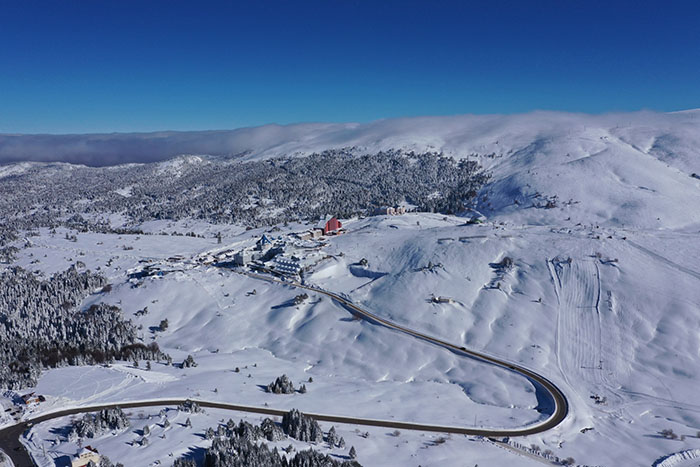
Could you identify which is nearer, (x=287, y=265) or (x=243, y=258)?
(x=287, y=265)

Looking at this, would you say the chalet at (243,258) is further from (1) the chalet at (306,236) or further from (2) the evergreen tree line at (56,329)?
(2) the evergreen tree line at (56,329)

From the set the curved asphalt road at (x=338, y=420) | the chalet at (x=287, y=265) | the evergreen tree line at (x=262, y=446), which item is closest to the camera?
the evergreen tree line at (x=262, y=446)

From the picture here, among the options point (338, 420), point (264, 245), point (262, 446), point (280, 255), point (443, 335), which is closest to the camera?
point (262, 446)

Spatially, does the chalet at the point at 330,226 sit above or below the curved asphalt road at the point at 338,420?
above

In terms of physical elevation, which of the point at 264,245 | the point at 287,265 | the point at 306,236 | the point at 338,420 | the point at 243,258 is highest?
the point at 306,236

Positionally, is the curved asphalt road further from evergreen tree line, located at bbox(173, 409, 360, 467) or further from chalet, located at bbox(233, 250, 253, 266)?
chalet, located at bbox(233, 250, 253, 266)

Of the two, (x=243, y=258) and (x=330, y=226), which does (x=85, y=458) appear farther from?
(x=330, y=226)

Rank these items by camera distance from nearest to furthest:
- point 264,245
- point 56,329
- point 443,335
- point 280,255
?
point 443,335 → point 56,329 → point 280,255 → point 264,245

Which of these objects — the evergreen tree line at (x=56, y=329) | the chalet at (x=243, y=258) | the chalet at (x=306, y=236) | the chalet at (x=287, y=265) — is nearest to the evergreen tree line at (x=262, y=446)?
the evergreen tree line at (x=56, y=329)

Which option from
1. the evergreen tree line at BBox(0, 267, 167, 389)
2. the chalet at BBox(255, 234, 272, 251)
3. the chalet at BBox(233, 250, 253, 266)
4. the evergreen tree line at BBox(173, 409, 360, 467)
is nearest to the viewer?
the evergreen tree line at BBox(173, 409, 360, 467)

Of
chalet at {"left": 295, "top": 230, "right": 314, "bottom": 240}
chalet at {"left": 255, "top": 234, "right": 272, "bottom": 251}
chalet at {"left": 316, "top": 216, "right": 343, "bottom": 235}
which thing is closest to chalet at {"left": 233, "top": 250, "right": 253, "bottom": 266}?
chalet at {"left": 255, "top": 234, "right": 272, "bottom": 251}

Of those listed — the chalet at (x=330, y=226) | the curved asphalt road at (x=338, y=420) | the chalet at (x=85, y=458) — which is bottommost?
the curved asphalt road at (x=338, y=420)

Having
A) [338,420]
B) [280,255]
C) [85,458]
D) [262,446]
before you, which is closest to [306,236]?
[280,255]
